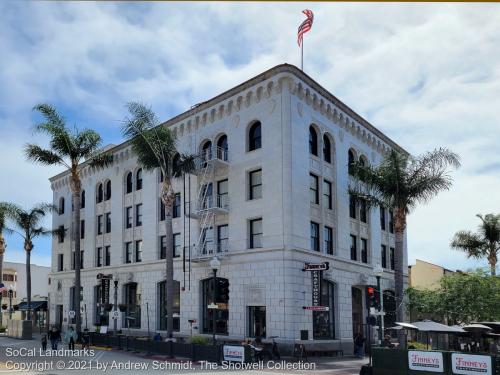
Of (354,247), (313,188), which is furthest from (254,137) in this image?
(354,247)

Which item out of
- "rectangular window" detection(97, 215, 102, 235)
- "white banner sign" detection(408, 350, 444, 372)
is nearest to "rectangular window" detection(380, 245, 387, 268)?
"white banner sign" detection(408, 350, 444, 372)

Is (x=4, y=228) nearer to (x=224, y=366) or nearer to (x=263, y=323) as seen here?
(x=263, y=323)

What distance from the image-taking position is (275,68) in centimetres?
3325

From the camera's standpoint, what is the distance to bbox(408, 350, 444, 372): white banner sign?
62.3 ft

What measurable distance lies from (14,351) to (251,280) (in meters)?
14.8

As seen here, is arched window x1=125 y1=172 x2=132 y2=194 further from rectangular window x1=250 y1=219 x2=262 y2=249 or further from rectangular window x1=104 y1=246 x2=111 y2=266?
rectangular window x1=250 y1=219 x2=262 y2=249

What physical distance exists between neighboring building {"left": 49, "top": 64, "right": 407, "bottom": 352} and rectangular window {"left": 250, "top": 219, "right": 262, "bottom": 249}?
6 cm

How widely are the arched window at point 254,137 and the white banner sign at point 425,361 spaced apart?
18.2 meters

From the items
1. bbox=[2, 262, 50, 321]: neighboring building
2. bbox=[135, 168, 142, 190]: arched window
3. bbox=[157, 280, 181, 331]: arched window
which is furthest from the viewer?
bbox=[2, 262, 50, 321]: neighboring building

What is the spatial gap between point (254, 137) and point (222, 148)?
112 inches

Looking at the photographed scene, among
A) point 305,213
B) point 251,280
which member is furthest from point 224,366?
point 305,213

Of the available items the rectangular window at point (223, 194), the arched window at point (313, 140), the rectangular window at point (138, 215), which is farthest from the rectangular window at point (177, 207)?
the arched window at point (313, 140)

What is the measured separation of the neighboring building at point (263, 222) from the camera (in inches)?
1268

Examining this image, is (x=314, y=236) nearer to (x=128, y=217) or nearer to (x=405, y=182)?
(x=405, y=182)
